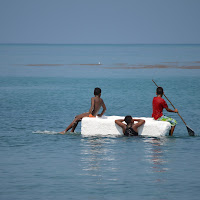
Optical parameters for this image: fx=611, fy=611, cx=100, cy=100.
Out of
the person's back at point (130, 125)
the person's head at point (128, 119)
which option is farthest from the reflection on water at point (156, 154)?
the person's head at point (128, 119)

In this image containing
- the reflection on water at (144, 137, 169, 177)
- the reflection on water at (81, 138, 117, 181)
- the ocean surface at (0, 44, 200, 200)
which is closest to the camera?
the ocean surface at (0, 44, 200, 200)

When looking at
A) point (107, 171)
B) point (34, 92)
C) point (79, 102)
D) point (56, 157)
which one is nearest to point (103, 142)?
point (56, 157)

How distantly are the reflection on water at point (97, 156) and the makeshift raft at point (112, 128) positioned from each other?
0.35 meters

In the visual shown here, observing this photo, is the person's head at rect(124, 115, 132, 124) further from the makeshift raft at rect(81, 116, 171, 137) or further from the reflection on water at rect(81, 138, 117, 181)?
the reflection on water at rect(81, 138, 117, 181)

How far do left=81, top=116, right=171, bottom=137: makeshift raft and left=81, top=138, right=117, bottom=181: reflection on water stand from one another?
0.35 meters

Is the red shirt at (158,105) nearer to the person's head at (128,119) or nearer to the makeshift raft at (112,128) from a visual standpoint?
the makeshift raft at (112,128)

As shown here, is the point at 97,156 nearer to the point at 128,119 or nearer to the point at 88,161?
the point at 88,161

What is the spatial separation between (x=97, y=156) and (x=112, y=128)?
2482 mm

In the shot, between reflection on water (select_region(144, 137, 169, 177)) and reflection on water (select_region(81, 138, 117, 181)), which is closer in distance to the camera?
reflection on water (select_region(81, 138, 117, 181))

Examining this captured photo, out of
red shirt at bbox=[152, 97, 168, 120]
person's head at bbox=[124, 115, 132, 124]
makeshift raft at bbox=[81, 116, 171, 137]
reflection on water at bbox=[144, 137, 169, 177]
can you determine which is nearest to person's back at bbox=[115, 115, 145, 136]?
person's head at bbox=[124, 115, 132, 124]

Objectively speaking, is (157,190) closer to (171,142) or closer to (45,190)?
(45,190)

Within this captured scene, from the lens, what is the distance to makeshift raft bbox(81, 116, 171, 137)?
16.7 metres

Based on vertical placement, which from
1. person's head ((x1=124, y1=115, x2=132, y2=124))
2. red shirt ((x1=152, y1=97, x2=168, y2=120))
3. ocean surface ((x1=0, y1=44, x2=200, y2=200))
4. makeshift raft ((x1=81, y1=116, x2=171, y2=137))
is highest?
red shirt ((x1=152, y1=97, x2=168, y2=120))

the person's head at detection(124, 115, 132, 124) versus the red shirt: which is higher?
the red shirt
